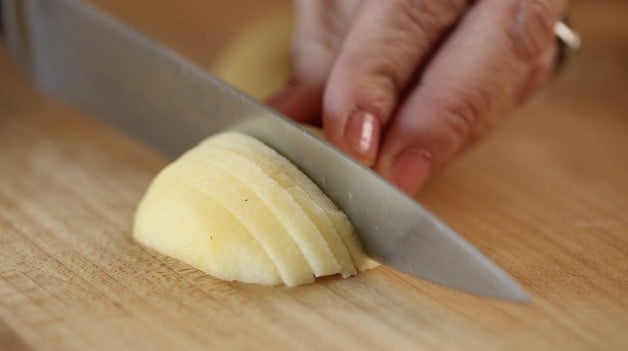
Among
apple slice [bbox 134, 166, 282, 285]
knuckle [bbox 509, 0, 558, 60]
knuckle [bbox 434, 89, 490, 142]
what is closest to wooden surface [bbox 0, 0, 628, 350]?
apple slice [bbox 134, 166, 282, 285]

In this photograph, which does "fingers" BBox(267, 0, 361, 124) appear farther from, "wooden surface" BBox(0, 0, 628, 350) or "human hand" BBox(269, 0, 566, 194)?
"wooden surface" BBox(0, 0, 628, 350)

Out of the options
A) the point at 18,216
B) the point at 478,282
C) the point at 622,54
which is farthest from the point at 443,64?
the point at 622,54

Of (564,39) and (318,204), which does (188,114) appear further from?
(564,39)

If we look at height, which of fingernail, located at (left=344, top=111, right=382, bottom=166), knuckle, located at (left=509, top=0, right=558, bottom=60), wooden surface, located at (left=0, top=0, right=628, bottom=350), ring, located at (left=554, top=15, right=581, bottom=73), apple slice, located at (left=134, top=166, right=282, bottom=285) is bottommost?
wooden surface, located at (left=0, top=0, right=628, bottom=350)

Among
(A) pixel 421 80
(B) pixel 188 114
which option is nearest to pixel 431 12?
(A) pixel 421 80

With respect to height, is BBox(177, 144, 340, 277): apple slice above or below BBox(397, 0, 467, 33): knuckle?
below

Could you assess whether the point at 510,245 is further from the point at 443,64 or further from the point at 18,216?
the point at 18,216

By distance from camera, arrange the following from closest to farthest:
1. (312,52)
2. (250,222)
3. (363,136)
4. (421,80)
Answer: (250,222) → (363,136) → (421,80) → (312,52)
